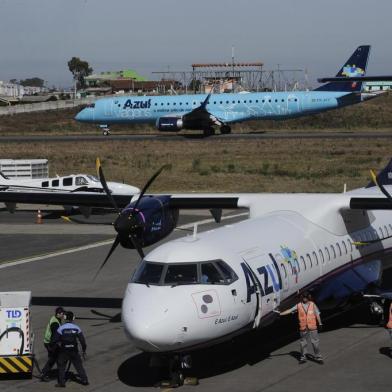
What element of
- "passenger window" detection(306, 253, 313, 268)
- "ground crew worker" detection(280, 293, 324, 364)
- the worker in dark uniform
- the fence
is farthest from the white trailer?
the fence

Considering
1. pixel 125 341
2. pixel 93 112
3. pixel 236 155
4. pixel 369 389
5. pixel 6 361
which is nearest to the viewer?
pixel 369 389

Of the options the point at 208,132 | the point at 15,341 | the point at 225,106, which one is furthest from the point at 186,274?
the point at 225,106

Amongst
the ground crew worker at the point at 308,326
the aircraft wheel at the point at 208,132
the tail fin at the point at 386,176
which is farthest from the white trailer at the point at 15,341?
the aircraft wheel at the point at 208,132

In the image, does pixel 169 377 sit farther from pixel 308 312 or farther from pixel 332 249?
pixel 332 249

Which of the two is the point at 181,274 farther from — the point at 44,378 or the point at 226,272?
the point at 44,378

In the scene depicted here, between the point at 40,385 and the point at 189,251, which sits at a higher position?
the point at 189,251

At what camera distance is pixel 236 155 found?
237ft

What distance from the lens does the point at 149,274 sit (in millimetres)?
17062

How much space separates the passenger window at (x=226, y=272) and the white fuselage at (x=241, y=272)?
0.08 feet

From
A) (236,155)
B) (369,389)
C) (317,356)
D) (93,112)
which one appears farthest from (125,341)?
(93,112)

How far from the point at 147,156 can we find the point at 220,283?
185ft

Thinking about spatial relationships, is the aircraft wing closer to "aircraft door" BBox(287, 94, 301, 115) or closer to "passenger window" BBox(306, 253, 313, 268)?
"passenger window" BBox(306, 253, 313, 268)

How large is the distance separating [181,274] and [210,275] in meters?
0.59

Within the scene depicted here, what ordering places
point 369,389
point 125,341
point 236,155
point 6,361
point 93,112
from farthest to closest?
1. point 93,112
2. point 236,155
3. point 125,341
4. point 6,361
5. point 369,389
